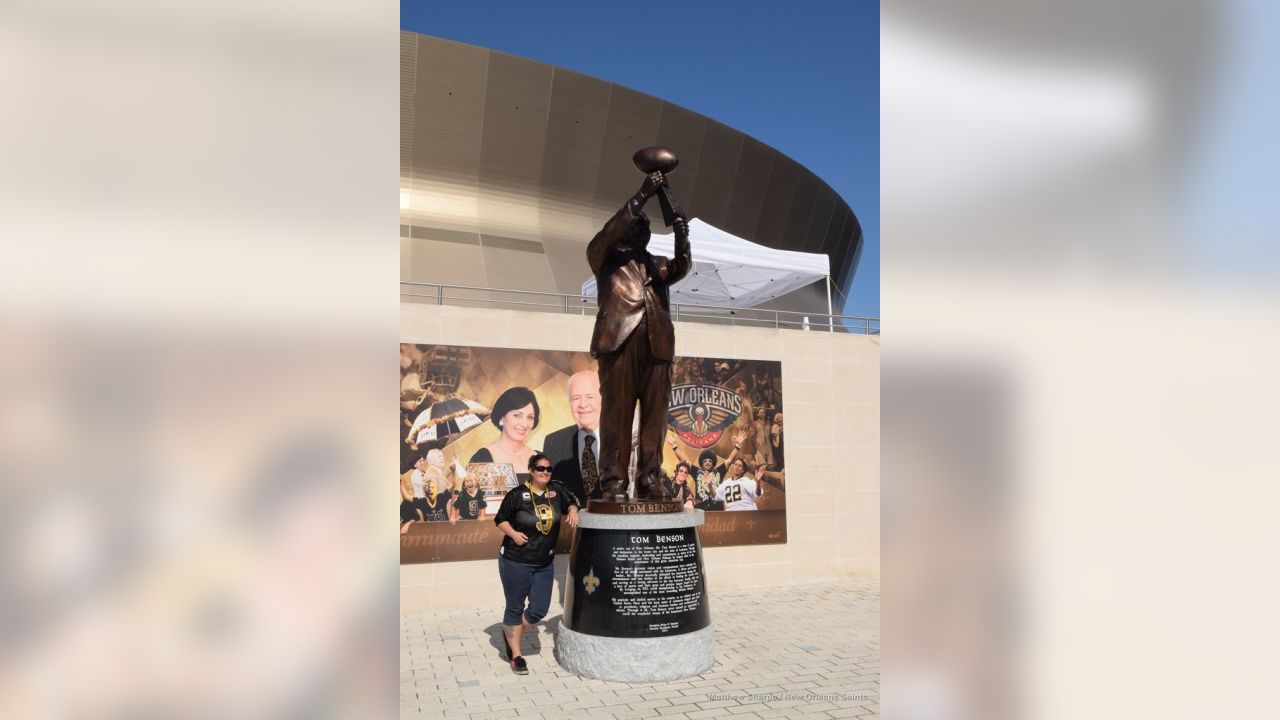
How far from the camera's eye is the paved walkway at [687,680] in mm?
5883

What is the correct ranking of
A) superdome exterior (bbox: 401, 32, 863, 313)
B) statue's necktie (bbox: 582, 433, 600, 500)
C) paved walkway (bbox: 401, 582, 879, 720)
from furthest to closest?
1. superdome exterior (bbox: 401, 32, 863, 313)
2. statue's necktie (bbox: 582, 433, 600, 500)
3. paved walkway (bbox: 401, 582, 879, 720)

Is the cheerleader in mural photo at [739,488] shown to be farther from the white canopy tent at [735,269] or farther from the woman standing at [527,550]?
the white canopy tent at [735,269]

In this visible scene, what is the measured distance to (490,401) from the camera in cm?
982

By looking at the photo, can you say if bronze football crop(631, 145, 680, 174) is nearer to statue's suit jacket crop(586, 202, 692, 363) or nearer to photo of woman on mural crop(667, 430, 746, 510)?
statue's suit jacket crop(586, 202, 692, 363)

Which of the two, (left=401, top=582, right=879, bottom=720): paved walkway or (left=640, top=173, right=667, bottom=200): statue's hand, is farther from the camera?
(left=640, top=173, right=667, bottom=200): statue's hand

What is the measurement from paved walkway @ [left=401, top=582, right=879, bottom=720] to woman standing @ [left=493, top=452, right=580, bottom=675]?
1.37ft

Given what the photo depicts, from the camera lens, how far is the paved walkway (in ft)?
19.3

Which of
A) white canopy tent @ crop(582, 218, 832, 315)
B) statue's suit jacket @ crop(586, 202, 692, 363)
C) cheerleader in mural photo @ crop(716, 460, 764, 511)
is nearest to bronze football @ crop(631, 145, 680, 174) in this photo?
statue's suit jacket @ crop(586, 202, 692, 363)

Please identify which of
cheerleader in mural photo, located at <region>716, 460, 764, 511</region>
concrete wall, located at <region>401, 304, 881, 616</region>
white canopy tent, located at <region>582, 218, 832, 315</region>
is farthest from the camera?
white canopy tent, located at <region>582, 218, 832, 315</region>

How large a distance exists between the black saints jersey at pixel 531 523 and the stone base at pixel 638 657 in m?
0.74
